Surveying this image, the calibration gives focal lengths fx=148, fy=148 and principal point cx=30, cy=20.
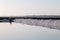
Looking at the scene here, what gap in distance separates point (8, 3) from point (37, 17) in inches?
10.8

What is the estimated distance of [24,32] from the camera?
1.22m

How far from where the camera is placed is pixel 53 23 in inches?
48.2

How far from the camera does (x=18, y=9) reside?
1.26 meters

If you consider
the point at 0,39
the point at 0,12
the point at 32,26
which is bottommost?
the point at 0,39

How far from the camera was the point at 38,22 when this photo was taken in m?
1.25

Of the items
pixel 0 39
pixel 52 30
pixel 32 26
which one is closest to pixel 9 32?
pixel 0 39

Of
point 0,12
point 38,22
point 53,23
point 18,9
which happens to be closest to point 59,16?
point 53,23

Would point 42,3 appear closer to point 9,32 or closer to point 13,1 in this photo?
point 13,1

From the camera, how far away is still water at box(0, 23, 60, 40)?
121 centimetres

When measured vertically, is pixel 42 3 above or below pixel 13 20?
above

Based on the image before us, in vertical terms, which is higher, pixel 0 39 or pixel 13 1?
pixel 13 1

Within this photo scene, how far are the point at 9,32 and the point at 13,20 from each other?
0.35 ft

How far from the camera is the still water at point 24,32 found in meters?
1.21

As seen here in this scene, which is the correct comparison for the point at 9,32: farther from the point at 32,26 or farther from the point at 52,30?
the point at 52,30
